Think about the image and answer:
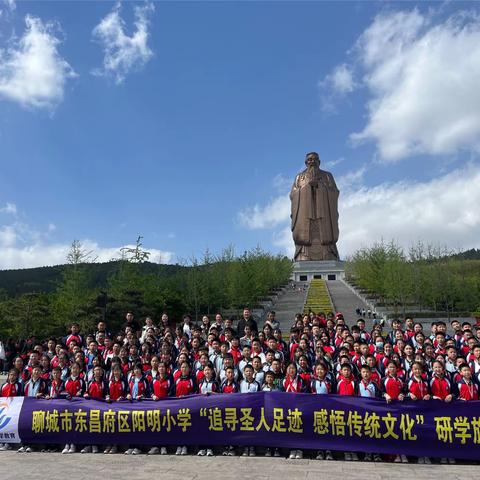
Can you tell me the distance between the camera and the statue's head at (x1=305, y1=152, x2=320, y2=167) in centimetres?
6258

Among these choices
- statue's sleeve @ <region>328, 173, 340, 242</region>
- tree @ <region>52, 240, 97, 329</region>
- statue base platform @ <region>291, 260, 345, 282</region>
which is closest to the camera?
tree @ <region>52, 240, 97, 329</region>

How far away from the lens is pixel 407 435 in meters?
7.14

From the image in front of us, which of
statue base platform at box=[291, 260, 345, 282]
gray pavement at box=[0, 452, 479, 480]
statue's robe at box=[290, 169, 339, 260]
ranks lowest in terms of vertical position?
gray pavement at box=[0, 452, 479, 480]

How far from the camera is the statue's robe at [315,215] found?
61.4 metres

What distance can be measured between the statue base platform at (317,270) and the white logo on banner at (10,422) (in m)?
55.6

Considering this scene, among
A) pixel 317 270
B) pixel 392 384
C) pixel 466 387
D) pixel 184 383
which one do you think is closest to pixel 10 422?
pixel 184 383

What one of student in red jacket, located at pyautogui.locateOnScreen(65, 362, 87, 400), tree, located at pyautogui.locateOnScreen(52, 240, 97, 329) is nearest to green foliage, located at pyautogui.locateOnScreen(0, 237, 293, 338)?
tree, located at pyautogui.locateOnScreen(52, 240, 97, 329)

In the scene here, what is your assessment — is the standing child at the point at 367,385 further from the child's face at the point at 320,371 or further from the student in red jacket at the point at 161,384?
the student in red jacket at the point at 161,384

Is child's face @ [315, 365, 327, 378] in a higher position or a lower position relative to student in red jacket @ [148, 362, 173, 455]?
higher

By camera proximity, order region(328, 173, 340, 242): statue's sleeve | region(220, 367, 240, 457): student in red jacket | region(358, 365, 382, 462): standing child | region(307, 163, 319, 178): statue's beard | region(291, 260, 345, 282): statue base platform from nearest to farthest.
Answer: region(358, 365, 382, 462): standing child, region(220, 367, 240, 457): student in red jacket, region(307, 163, 319, 178): statue's beard, region(328, 173, 340, 242): statue's sleeve, region(291, 260, 345, 282): statue base platform

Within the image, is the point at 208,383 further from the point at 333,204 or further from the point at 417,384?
the point at 333,204

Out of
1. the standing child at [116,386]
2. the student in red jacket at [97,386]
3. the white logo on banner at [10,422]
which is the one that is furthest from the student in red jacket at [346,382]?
the white logo on banner at [10,422]

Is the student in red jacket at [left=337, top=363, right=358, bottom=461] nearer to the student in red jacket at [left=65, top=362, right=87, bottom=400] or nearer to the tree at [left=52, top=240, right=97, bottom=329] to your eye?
the student in red jacket at [left=65, top=362, right=87, bottom=400]

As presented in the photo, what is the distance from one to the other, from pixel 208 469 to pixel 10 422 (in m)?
3.81
